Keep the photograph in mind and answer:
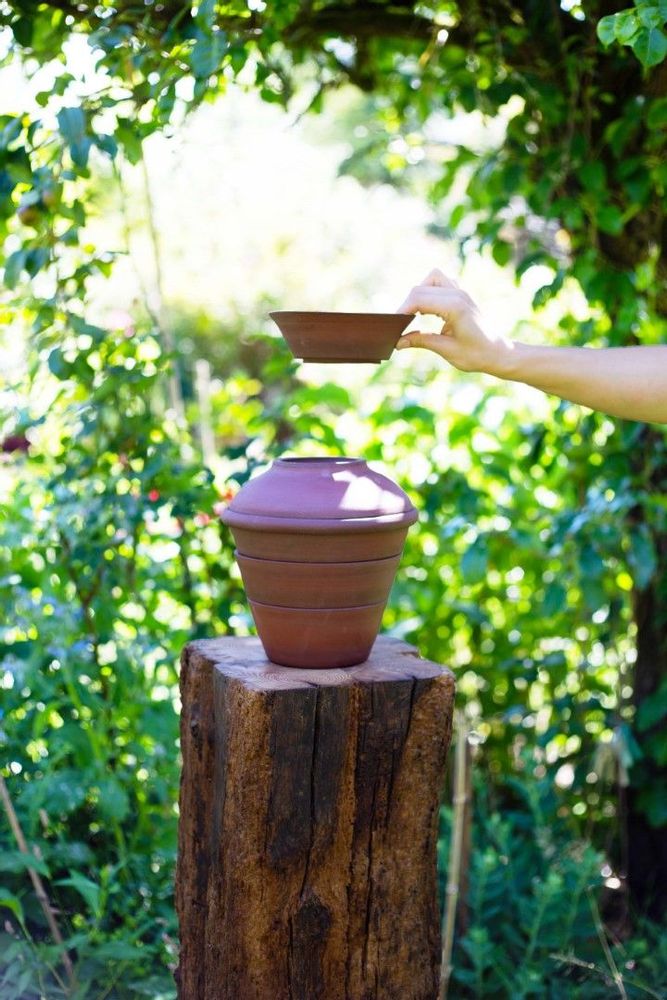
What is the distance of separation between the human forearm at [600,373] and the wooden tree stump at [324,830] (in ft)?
1.81

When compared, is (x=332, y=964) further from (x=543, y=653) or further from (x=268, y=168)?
(x=268, y=168)

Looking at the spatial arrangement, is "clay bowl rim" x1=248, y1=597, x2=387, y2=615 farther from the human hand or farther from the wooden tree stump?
the human hand

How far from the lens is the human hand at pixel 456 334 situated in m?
1.84

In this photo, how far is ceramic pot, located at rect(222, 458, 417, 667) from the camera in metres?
1.76

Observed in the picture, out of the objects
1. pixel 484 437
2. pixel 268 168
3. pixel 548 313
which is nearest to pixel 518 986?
pixel 484 437

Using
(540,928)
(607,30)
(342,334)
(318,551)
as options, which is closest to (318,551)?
(318,551)

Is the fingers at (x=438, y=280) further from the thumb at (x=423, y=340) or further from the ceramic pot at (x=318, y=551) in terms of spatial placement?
the ceramic pot at (x=318, y=551)

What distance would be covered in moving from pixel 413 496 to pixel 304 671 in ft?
4.87

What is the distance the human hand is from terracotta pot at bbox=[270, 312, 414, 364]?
44mm

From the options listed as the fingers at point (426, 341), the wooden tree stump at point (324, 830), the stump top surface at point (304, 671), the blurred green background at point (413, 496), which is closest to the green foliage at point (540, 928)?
the blurred green background at point (413, 496)

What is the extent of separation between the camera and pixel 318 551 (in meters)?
1.76

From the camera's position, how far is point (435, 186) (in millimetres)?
3098

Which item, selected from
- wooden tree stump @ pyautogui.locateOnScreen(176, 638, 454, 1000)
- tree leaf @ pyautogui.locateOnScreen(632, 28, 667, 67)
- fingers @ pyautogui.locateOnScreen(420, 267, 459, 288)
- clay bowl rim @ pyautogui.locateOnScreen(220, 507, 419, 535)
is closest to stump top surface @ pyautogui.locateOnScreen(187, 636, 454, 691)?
wooden tree stump @ pyautogui.locateOnScreen(176, 638, 454, 1000)

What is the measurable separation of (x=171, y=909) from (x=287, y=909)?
81 centimetres
